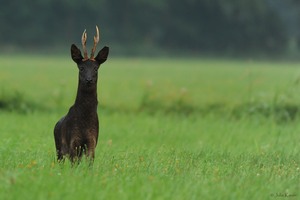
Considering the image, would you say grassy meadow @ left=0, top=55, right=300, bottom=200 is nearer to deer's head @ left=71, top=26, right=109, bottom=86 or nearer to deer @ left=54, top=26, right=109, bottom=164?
deer @ left=54, top=26, right=109, bottom=164

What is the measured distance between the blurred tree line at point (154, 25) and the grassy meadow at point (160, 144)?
4079 centimetres

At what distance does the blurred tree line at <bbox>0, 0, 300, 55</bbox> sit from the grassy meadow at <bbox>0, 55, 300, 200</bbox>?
40787mm

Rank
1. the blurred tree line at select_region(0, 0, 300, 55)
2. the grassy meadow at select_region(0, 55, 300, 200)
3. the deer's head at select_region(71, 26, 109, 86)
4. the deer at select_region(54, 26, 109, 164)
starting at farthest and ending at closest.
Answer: the blurred tree line at select_region(0, 0, 300, 55) → the deer at select_region(54, 26, 109, 164) → the deer's head at select_region(71, 26, 109, 86) → the grassy meadow at select_region(0, 55, 300, 200)

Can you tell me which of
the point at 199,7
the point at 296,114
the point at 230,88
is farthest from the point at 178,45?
the point at 296,114

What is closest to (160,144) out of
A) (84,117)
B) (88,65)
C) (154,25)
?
A: (84,117)

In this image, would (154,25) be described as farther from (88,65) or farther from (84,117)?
(88,65)

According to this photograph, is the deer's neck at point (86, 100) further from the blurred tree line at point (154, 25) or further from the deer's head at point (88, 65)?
the blurred tree line at point (154, 25)

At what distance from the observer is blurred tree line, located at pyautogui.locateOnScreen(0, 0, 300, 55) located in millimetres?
66050

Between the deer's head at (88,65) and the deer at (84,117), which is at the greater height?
the deer's head at (88,65)

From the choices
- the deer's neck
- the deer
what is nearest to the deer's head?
the deer

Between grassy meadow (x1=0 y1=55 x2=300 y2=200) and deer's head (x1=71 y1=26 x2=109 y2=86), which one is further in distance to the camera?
deer's head (x1=71 y1=26 x2=109 y2=86)

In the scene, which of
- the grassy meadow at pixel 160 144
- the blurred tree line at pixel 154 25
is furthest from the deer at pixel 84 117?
the blurred tree line at pixel 154 25

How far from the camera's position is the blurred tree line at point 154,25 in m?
66.1

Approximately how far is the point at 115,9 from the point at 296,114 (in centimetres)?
5530
